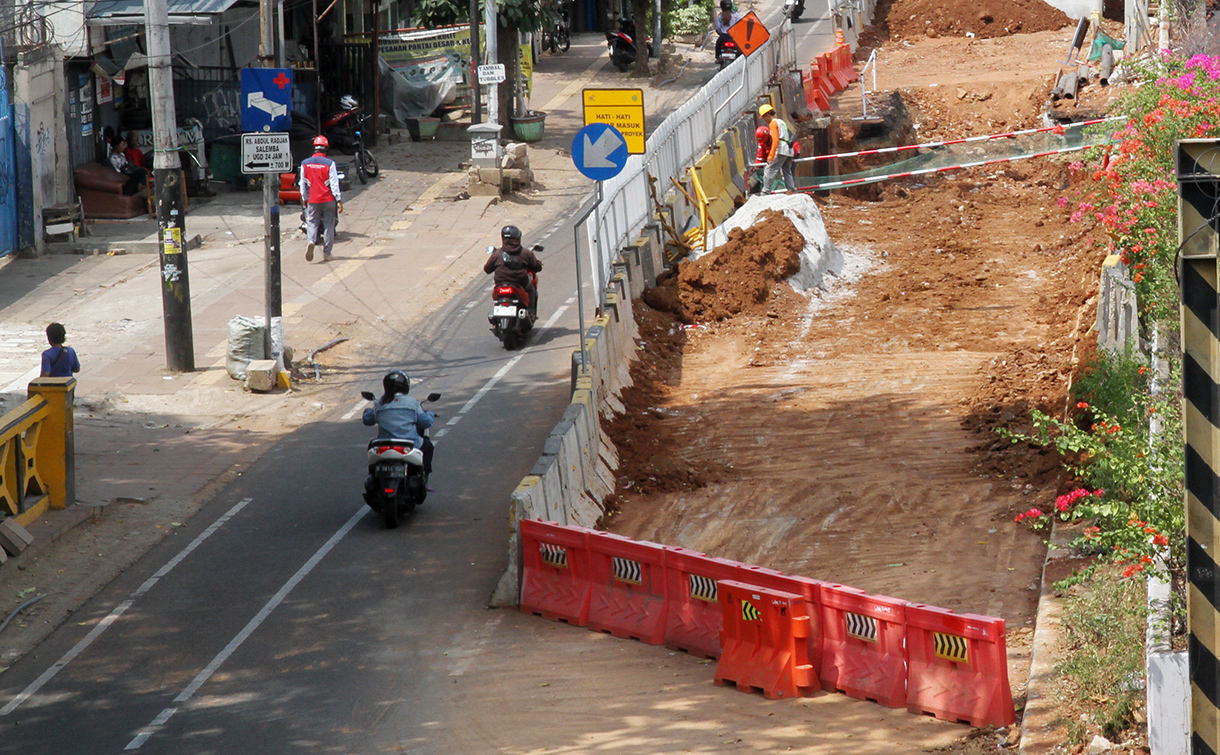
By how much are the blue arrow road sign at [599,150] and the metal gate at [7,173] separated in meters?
12.9

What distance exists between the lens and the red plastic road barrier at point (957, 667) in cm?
825

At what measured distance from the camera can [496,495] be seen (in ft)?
43.8

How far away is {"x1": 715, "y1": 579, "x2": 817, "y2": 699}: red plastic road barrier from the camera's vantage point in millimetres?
9133

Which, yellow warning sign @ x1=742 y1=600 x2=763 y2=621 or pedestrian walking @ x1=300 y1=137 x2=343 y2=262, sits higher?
pedestrian walking @ x1=300 y1=137 x2=343 y2=262

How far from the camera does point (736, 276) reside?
1933 cm

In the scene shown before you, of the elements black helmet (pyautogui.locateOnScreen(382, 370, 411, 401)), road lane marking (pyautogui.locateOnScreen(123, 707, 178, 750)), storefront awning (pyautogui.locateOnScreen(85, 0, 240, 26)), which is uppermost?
storefront awning (pyautogui.locateOnScreen(85, 0, 240, 26))

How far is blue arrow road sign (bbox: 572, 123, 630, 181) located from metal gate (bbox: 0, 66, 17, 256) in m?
12.9

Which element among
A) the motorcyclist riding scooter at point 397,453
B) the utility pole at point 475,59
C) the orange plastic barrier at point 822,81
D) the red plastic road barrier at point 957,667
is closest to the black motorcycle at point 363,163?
the utility pole at point 475,59

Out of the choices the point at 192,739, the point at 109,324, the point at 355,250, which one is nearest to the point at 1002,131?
the point at 355,250

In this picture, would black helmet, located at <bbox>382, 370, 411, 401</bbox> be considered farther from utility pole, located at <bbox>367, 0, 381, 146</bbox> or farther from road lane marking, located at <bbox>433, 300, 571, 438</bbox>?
utility pole, located at <bbox>367, 0, 381, 146</bbox>

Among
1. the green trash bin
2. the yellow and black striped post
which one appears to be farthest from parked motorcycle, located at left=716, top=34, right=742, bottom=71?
the yellow and black striped post

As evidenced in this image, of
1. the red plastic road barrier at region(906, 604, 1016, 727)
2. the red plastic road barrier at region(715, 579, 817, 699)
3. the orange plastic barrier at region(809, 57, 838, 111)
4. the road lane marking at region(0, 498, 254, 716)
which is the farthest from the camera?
the orange plastic barrier at region(809, 57, 838, 111)

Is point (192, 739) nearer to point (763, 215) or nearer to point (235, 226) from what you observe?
point (763, 215)

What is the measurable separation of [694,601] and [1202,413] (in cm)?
642
